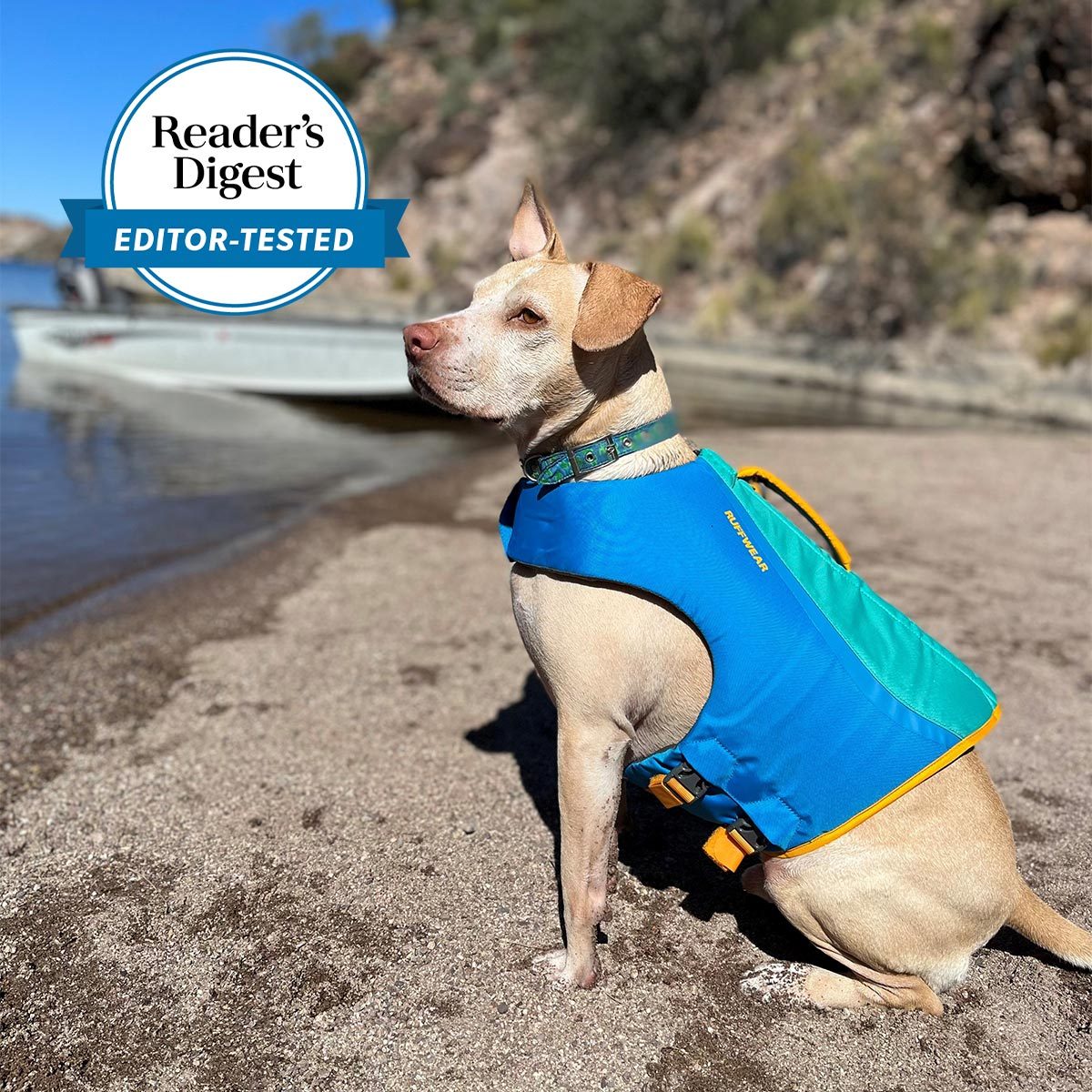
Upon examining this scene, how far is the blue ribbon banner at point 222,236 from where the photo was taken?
24.2 feet

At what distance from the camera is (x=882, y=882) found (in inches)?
101

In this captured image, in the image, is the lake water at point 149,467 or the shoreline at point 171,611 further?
the lake water at point 149,467

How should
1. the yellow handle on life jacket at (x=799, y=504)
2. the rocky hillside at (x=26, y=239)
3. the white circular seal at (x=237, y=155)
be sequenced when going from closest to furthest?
the yellow handle on life jacket at (x=799, y=504), the white circular seal at (x=237, y=155), the rocky hillside at (x=26, y=239)

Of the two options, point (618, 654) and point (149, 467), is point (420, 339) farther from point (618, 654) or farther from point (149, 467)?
point (149, 467)

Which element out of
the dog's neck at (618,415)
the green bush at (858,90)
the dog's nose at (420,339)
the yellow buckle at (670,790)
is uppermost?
the green bush at (858,90)

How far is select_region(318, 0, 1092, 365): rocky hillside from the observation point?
25.0m

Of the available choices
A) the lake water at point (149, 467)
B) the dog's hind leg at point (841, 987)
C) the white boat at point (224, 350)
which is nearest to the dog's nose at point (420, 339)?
the dog's hind leg at point (841, 987)

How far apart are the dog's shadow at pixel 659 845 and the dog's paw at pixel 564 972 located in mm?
396

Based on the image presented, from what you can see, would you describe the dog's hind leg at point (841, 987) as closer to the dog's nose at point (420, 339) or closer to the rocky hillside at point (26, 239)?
the dog's nose at point (420, 339)

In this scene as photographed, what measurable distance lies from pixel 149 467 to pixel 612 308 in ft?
38.7

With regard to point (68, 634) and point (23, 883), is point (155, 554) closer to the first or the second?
point (68, 634)

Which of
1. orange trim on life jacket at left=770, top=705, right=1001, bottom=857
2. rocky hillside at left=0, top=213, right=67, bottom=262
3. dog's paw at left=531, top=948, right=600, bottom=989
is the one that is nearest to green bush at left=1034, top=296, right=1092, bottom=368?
orange trim on life jacket at left=770, top=705, right=1001, bottom=857

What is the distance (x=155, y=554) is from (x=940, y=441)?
45.6ft

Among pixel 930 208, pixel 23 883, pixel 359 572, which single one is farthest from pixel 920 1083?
pixel 930 208
